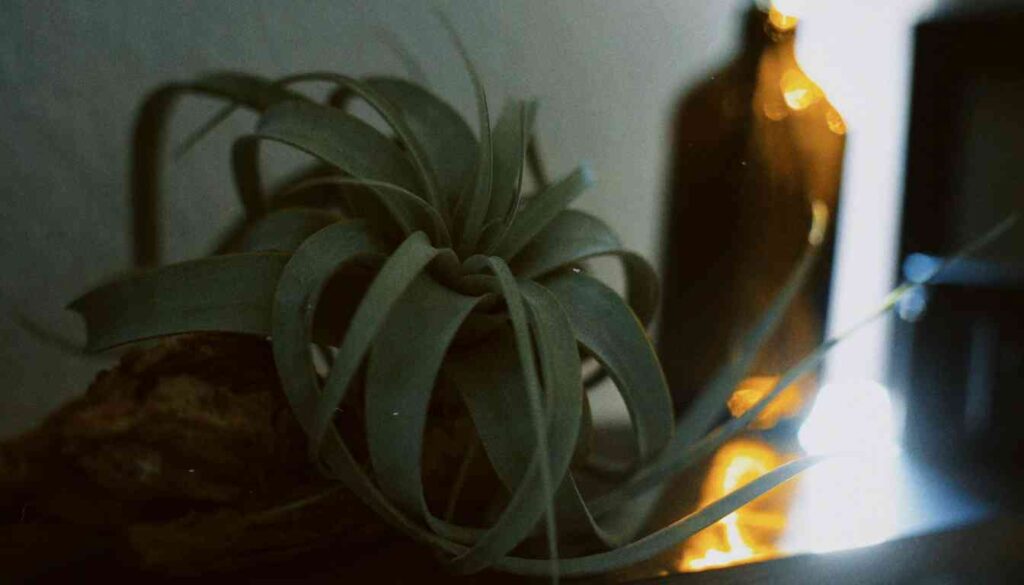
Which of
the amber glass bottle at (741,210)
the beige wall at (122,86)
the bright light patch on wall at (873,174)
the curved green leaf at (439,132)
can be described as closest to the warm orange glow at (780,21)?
the amber glass bottle at (741,210)

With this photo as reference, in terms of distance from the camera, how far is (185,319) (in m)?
0.29

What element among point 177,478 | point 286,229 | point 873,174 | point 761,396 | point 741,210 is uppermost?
point 873,174

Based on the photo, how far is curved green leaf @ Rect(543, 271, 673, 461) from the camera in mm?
351

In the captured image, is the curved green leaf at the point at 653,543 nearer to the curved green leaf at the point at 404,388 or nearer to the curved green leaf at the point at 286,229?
the curved green leaf at the point at 404,388

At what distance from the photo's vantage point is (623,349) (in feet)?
1.16

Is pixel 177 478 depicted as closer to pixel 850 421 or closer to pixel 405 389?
pixel 405 389

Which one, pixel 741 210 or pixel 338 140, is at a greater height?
pixel 741 210

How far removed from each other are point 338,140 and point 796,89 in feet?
1.53

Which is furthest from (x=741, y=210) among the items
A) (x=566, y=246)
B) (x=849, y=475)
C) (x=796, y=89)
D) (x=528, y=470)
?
(x=528, y=470)

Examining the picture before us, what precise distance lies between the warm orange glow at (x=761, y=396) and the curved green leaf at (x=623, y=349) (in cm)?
32

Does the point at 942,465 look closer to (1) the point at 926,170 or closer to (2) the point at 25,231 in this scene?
(1) the point at 926,170

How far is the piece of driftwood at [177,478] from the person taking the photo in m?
0.30

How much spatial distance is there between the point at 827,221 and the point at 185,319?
1.91ft

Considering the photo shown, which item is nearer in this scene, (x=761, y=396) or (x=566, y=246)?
(x=566, y=246)
